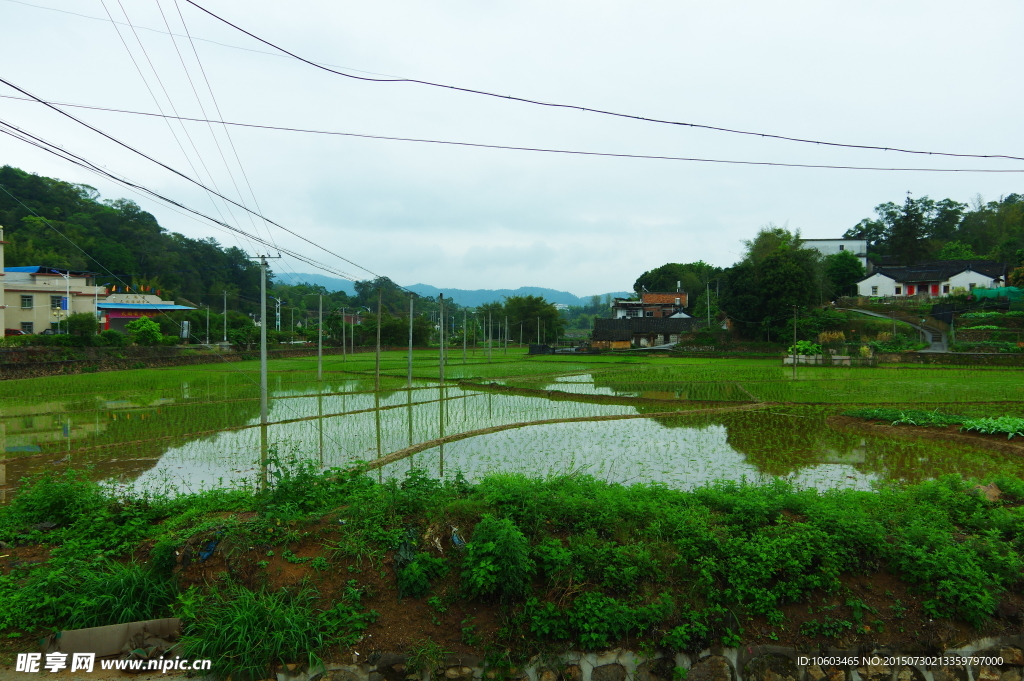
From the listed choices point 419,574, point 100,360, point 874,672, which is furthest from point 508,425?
point 100,360

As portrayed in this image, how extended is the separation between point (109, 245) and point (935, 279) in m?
78.3

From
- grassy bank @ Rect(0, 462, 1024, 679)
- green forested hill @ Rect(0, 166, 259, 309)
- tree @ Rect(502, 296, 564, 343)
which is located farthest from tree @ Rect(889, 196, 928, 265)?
grassy bank @ Rect(0, 462, 1024, 679)

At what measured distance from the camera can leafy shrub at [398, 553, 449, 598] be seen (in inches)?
225

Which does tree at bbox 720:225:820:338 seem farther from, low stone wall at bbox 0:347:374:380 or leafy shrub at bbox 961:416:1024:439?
low stone wall at bbox 0:347:374:380

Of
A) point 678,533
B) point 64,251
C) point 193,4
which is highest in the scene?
point 64,251

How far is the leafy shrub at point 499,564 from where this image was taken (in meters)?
5.53

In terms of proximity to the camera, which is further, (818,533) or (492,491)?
(492,491)

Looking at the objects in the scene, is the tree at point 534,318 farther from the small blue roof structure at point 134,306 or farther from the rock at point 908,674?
the rock at point 908,674

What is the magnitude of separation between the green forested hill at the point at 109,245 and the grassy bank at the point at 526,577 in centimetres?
3671

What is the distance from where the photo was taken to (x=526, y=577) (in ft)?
18.5

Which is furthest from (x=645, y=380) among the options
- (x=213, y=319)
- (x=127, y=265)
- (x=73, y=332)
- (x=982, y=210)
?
(x=982, y=210)

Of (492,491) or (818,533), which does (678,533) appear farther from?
(492,491)

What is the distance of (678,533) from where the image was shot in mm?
6152

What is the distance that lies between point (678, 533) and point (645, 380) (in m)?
24.3
